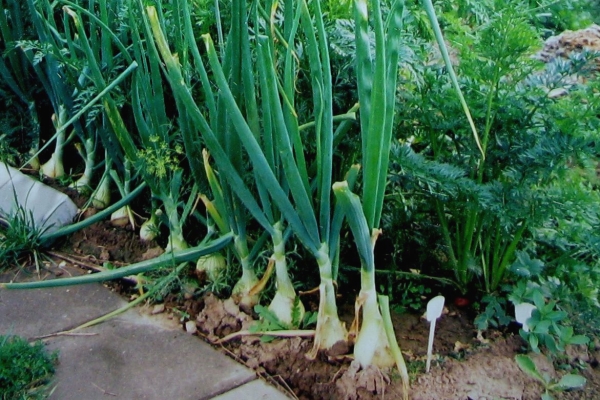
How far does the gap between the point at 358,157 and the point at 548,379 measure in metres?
0.82

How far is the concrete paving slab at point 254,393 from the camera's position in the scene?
5.75 ft

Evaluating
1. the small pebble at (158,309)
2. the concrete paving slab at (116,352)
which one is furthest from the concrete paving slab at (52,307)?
the small pebble at (158,309)

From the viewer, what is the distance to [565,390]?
1718 mm

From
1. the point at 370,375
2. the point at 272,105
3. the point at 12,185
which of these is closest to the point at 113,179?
the point at 12,185

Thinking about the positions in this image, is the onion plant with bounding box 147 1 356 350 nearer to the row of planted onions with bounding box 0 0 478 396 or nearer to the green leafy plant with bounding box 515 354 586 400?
the row of planted onions with bounding box 0 0 478 396

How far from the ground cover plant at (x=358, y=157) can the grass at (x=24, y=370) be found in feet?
0.73

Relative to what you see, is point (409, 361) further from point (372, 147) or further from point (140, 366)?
point (140, 366)

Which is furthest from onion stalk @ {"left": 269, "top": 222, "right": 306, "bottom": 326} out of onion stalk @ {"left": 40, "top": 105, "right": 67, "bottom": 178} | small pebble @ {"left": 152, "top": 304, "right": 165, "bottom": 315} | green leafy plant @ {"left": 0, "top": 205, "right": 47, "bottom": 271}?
onion stalk @ {"left": 40, "top": 105, "right": 67, "bottom": 178}

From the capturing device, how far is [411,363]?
1814 millimetres

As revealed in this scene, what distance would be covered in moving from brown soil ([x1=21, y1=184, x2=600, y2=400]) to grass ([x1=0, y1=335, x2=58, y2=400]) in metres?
0.45

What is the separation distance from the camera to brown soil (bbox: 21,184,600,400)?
170 centimetres

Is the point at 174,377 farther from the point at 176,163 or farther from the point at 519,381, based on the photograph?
the point at 519,381

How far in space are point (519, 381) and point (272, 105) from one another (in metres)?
0.95

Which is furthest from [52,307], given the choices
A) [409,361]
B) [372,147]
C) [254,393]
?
[372,147]
